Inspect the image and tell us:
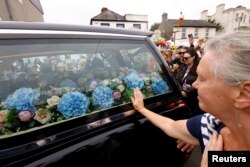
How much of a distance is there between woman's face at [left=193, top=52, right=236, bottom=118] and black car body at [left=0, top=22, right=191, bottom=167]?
67 cm

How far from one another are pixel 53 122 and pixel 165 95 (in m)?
1.12

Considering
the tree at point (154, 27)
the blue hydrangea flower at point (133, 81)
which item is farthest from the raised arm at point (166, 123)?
the tree at point (154, 27)

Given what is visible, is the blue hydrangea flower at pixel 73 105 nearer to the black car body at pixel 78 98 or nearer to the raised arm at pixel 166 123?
the black car body at pixel 78 98

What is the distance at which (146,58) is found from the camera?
2100mm

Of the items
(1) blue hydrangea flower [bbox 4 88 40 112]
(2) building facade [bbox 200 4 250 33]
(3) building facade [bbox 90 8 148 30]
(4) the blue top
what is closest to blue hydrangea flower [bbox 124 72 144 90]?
(4) the blue top

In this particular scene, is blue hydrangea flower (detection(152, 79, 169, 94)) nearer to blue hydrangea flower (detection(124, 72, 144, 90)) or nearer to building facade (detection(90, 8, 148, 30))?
blue hydrangea flower (detection(124, 72, 144, 90))

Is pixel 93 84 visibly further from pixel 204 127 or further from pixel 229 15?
pixel 229 15

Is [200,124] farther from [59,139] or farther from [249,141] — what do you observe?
[59,139]

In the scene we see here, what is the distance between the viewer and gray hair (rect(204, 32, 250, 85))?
3.04 ft

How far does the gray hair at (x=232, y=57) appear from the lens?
3.04ft

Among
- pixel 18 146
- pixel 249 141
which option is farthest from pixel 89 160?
pixel 249 141

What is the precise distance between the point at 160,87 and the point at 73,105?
0.94m

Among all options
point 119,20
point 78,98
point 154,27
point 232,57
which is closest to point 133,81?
point 78,98

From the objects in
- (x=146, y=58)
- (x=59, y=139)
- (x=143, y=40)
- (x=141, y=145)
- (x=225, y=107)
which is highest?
(x=143, y=40)
